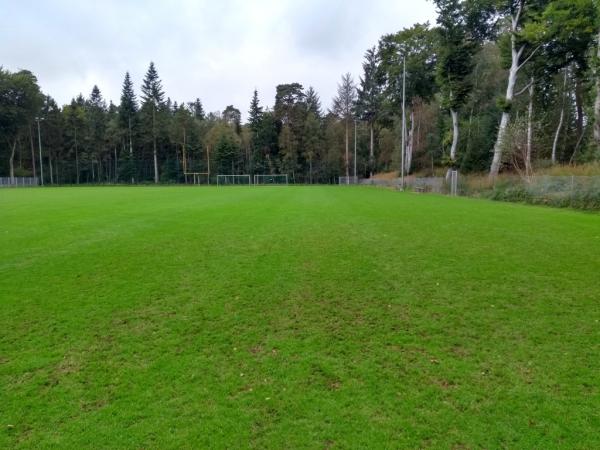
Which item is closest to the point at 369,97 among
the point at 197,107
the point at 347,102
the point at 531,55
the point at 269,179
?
the point at 347,102

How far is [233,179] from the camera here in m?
71.2

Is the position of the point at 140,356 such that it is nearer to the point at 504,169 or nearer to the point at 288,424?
the point at 288,424

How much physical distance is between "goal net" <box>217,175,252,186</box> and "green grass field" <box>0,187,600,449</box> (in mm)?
63437

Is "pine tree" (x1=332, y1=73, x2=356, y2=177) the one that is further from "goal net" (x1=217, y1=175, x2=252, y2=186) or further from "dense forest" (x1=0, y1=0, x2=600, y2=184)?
"goal net" (x1=217, y1=175, x2=252, y2=186)

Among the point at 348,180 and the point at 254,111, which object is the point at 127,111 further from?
the point at 348,180

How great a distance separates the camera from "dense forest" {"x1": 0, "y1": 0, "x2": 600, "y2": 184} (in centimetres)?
2847

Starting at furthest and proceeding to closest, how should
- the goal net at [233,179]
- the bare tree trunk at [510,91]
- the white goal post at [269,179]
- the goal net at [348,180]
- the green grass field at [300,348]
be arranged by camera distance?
the goal net at [233,179] → the white goal post at [269,179] → the goal net at [348,180] → the bare tree trunk at [510,91] → the green grass field at [300,348]

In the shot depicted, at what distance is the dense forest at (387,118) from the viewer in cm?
2847

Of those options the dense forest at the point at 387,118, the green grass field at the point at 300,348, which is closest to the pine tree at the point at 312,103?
the dense forest at the point at 387,118

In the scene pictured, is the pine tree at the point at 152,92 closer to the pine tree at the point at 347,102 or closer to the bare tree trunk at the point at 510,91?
the pine tree at the point at 347,102

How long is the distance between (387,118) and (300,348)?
5407 centimetres

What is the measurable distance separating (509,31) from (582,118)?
50.8ft

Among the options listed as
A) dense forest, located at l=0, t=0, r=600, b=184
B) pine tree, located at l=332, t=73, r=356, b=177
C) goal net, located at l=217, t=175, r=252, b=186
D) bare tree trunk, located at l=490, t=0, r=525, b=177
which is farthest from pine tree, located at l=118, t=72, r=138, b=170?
bare tree trunk, located at l=490, t=0, r=525, b=177

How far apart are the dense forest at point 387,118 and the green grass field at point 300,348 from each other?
21587mm
